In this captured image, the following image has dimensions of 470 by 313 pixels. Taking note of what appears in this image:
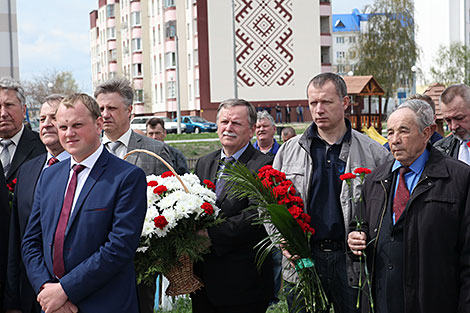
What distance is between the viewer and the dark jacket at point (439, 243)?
387 centimetres

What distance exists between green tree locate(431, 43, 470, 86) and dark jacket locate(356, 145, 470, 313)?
45.0m

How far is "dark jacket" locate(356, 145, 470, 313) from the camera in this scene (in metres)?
3.87

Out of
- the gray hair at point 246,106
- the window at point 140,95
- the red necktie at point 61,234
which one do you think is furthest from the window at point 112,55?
the red necktie at point 61,234

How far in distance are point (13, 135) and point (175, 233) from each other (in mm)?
1813

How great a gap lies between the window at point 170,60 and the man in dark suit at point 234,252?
56718 millimetres

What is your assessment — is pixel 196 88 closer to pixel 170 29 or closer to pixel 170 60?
pixel 170 60

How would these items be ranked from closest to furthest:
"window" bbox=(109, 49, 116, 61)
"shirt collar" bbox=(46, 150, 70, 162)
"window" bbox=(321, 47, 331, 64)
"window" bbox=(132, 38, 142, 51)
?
"shirt collar" bbox=(46, 150, 70, 162)
"window" bbox=(321, 47, 331, 64)
"window" bbox=(132, 38, 142, 51)
"window" bbox=(109, 49, 116, 61)

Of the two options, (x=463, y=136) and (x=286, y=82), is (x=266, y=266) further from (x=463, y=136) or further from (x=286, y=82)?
(x=286, y=82)

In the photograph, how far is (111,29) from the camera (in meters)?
81.2

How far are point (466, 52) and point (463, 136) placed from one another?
45175 millimetres

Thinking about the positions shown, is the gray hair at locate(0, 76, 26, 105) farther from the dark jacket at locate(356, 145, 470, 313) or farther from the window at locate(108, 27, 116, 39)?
the window at locate(108, 27, 116, 39)

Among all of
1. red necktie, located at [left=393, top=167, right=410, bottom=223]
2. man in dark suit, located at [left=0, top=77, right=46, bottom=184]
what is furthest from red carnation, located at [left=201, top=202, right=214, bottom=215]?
man in dark suit, located at [left=0, top=77, right=46, bottom=184]

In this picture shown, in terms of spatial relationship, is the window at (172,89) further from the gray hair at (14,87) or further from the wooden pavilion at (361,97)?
the gray hair at (14,87)

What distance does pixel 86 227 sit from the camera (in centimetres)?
383
